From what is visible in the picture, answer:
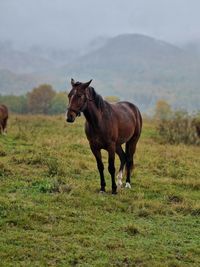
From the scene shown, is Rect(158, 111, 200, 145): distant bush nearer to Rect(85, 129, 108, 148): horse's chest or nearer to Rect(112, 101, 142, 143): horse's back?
Rect(112, 101, 142, 143): horse's back

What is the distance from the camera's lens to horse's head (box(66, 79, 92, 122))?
8.73 meters

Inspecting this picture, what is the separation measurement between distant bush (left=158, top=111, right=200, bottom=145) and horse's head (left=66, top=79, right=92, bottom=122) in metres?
12.0

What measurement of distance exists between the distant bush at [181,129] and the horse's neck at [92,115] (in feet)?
37.5

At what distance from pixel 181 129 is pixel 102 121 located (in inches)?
490

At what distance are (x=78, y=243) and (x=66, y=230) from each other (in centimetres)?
52

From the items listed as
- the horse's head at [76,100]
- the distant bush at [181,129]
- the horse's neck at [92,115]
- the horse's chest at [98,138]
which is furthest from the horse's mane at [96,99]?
the distant bush at [181,129]

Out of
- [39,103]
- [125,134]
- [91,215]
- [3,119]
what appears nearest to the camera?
[91,215]

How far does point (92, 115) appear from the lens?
9.42m

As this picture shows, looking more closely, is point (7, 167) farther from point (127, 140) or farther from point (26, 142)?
point (26, 142)

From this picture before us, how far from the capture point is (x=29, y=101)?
93.2 m

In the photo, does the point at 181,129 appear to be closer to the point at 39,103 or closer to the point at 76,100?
the point at 76,100

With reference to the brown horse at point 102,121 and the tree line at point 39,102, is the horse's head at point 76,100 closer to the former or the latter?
the brown horse at point 102,121

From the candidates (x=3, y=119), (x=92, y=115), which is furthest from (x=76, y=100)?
(x=3, y=119)

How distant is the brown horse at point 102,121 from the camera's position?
892 cm
